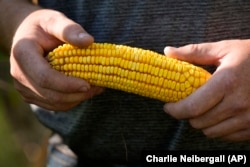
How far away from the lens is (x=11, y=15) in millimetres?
1739

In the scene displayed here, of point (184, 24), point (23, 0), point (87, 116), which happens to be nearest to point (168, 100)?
point (184, 24)

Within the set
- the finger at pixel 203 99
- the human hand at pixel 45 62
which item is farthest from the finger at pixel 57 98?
the finger at pixel 203 99

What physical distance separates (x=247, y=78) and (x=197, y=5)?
0.27m

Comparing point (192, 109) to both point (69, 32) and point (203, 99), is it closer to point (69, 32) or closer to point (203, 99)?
point (203, 99)

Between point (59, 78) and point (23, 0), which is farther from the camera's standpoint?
point (23, 0)

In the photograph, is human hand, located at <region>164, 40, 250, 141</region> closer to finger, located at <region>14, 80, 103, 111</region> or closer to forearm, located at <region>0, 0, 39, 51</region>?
finger, located at <region>14, 80, 103, 111</region>

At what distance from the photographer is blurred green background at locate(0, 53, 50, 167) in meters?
2.73

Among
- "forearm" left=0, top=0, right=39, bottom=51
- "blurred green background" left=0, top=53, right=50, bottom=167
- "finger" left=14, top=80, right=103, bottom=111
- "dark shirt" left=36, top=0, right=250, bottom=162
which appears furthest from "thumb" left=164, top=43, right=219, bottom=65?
"blurred green background" left=0, top=53, right=50, bottom=167

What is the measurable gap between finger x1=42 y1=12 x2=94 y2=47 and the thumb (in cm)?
22

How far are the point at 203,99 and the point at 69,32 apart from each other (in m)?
0.38

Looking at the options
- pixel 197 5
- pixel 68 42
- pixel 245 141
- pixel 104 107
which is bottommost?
pixel 245 141

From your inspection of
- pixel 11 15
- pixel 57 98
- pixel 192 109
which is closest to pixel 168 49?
pixel 192 109

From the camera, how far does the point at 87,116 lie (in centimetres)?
172

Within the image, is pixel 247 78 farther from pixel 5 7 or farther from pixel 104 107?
pixel 5 7
